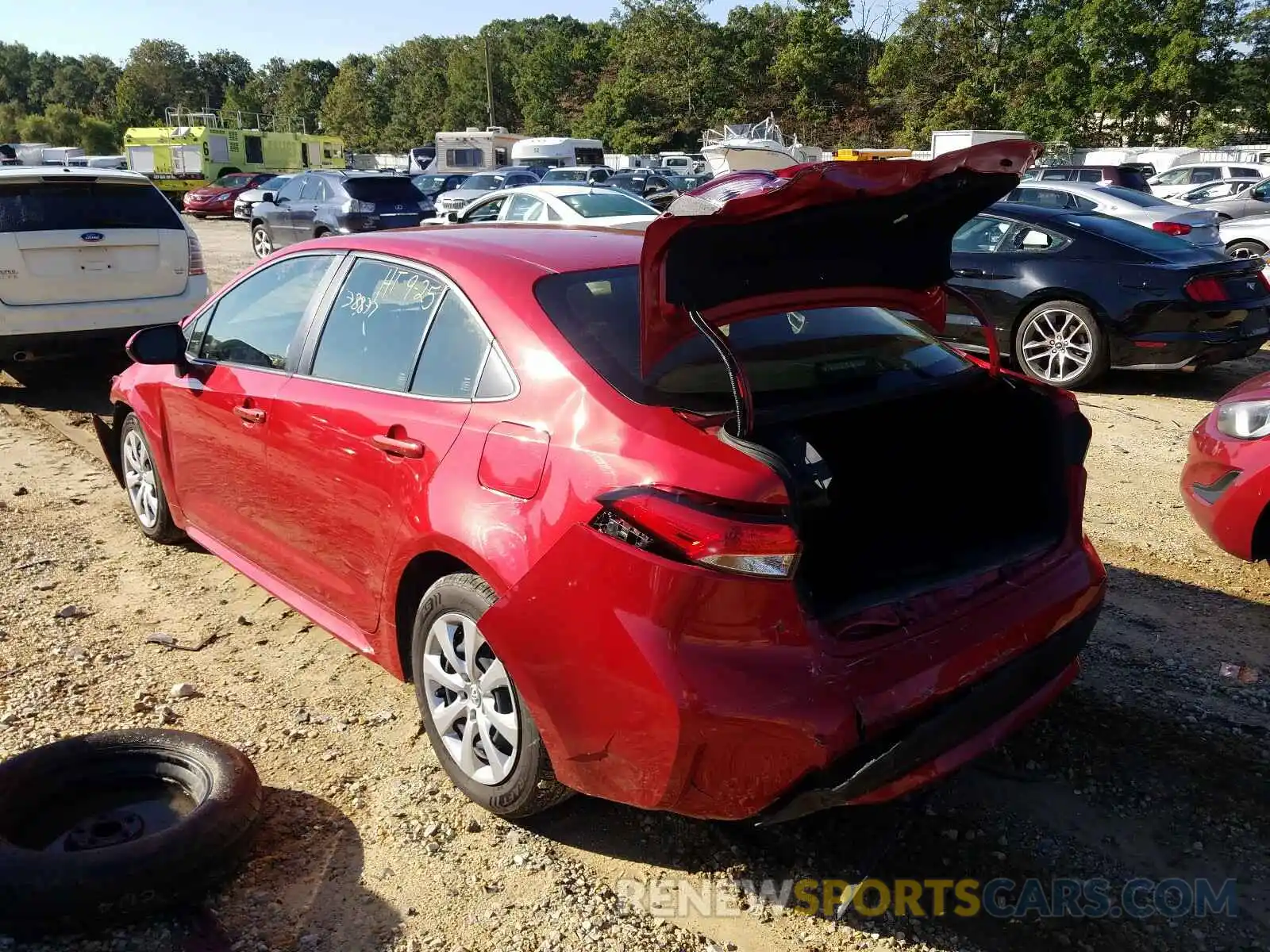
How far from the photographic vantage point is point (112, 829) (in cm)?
268

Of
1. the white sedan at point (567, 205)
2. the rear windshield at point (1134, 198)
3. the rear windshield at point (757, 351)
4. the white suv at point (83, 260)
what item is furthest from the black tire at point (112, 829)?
the rear windshield at point (1134, 198)

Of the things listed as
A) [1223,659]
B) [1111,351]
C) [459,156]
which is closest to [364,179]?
[1111,351]

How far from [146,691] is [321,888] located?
56.3 inches

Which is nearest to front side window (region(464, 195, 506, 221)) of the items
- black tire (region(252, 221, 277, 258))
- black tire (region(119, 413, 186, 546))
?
black tire (region(252, 221, 277, 258))

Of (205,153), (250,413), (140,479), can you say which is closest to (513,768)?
(250,413)

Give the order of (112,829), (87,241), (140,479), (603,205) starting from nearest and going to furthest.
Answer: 1. (112,829)
2. (140,479)
3. (87,241)
4. (603,205)

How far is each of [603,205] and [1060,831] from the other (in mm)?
11709

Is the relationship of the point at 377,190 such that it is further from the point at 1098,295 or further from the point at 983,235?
the point at 1098,295

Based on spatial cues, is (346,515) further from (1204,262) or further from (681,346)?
(1204,262)

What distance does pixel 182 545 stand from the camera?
5.03 m

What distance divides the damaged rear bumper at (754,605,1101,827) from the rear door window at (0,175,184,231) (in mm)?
7461

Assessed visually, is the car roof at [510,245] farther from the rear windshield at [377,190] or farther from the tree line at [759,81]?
the tree line at [759,81]

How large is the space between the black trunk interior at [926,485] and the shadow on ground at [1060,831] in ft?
2.31

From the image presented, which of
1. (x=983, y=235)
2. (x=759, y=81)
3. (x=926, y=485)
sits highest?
(x=759, y=81)
